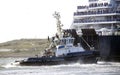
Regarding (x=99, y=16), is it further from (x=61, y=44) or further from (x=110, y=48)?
(x=61, y=44)

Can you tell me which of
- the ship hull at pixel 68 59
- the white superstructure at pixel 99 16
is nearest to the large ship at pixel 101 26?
the white superstructure at pixel 99 16

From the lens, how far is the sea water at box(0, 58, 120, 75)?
266 ft

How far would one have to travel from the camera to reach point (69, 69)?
8612 centimetres

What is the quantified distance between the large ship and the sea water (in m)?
3.12

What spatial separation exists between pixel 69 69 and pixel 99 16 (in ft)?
60.2

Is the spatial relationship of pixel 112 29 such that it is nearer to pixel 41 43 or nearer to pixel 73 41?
pixel 73 41

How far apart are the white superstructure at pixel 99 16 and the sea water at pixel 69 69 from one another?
7.20m

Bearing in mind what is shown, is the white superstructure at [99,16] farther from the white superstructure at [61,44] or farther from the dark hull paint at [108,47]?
the white superstructure at [61,44]

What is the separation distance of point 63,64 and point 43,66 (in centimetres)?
255

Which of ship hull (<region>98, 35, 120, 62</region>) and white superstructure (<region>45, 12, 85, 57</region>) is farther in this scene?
ship hull (<region>98, 35, 120, 62</region>)

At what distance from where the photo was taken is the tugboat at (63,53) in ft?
305

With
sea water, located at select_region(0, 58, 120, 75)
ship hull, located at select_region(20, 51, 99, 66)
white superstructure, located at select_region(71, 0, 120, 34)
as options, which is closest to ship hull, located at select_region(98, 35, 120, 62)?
white superstructure, located at select_region(71, 0, 120, 34)

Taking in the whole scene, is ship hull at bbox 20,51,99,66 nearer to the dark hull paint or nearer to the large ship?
the dark hull paint

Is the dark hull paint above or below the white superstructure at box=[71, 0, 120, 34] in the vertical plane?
below
